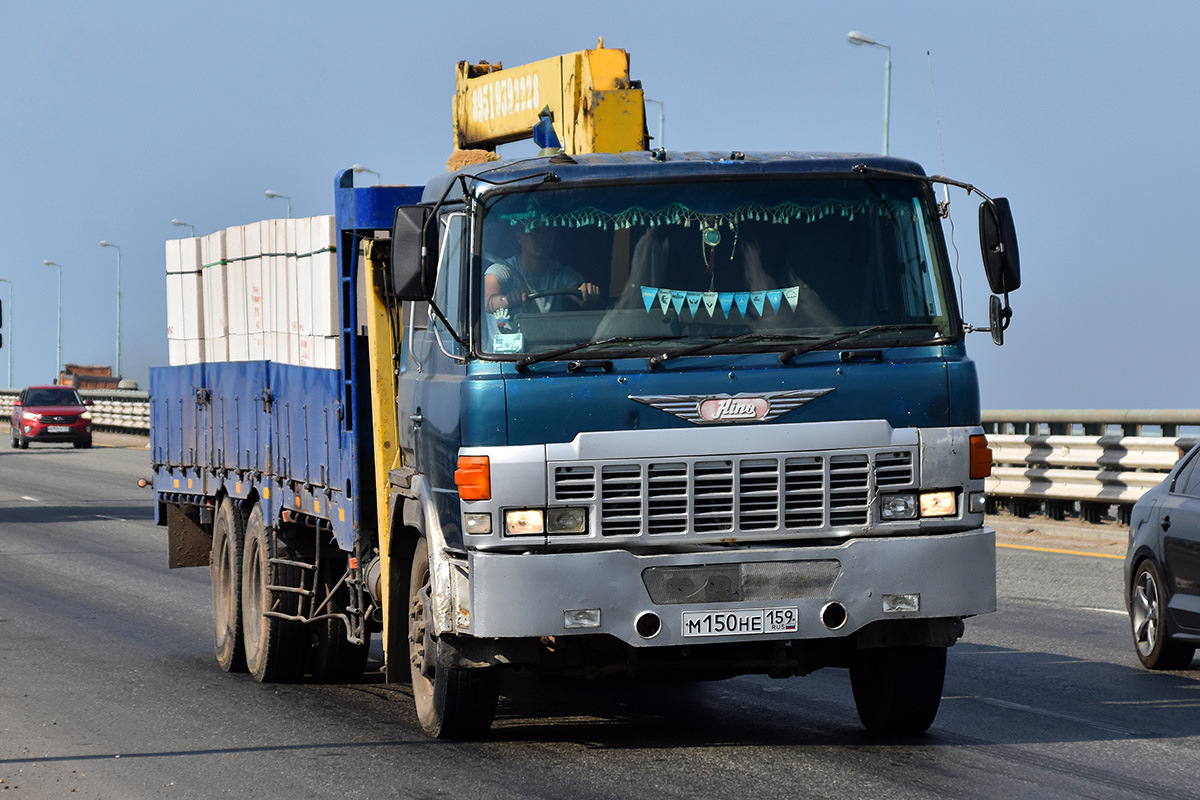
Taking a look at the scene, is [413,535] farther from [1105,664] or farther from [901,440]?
[1105,664]

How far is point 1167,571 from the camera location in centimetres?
1097

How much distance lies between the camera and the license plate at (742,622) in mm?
7816

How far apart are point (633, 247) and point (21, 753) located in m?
3.71

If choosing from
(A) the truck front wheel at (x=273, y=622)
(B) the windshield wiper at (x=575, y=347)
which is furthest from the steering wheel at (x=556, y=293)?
(A) the truck front wheel at (x=273, y=622)

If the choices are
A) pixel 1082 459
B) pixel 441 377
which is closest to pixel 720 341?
pixel 441 377

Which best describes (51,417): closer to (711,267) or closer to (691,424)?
(711,267)

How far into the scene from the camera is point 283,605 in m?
11.3

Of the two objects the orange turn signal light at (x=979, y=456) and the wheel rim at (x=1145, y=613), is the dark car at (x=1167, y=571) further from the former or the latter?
the orange turn signal light at (x=979, y=456)

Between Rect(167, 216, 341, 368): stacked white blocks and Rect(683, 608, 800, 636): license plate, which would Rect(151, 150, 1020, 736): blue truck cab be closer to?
Rect(683, 608, 800, 636): license plate

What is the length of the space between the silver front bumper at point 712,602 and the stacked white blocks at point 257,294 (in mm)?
2558

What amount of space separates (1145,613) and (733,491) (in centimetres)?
456

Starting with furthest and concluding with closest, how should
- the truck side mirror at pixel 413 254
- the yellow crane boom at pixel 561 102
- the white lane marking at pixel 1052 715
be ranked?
1. the yellow crane boom at pixel 561 102
2. the white lane marking at pixel 1052 715
3. the truck side mirror at pixel 413 254

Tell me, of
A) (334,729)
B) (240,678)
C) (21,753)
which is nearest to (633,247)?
(334,729)

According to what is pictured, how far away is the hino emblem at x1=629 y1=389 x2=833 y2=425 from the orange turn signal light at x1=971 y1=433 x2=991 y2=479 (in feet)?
2.25
